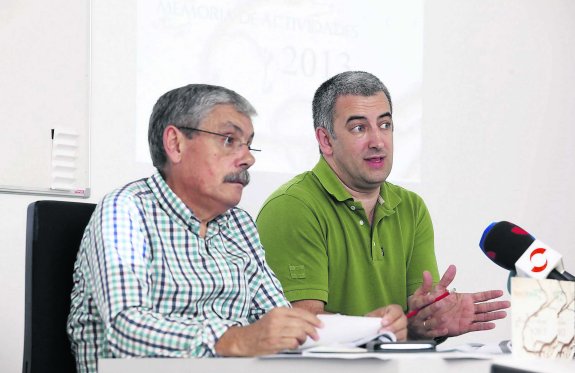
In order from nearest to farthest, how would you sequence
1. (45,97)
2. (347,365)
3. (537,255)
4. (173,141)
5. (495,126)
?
(347,365) → (537,255) → (173,141) → (45,97) → (495,126)

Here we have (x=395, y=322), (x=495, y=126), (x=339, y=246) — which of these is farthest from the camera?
(x=495, y=126)

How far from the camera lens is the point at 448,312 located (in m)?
2.16

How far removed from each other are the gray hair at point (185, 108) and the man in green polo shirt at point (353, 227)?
1.64 feet

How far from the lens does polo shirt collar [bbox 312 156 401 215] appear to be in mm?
2477

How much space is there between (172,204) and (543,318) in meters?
0.81

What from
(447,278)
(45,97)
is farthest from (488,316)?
(45,97)

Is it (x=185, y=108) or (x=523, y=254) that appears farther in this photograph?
(x=185, y=108)

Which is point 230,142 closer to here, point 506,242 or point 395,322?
point 395,322

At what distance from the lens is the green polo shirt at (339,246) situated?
2328 mm

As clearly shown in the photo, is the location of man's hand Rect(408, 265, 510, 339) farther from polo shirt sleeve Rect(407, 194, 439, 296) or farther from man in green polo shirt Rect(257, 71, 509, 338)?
polo shirt sleeve Rect(407, 194, 439, 296)

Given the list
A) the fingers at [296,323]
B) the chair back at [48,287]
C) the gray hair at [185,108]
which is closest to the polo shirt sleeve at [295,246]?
the gray hair at [185,108]

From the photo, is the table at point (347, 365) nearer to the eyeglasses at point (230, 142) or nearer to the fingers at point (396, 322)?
the fingers at point (396, 322)

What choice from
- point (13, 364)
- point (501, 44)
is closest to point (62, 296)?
point (13, 364)

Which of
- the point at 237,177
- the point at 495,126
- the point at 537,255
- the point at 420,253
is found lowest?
the point at 420,253
